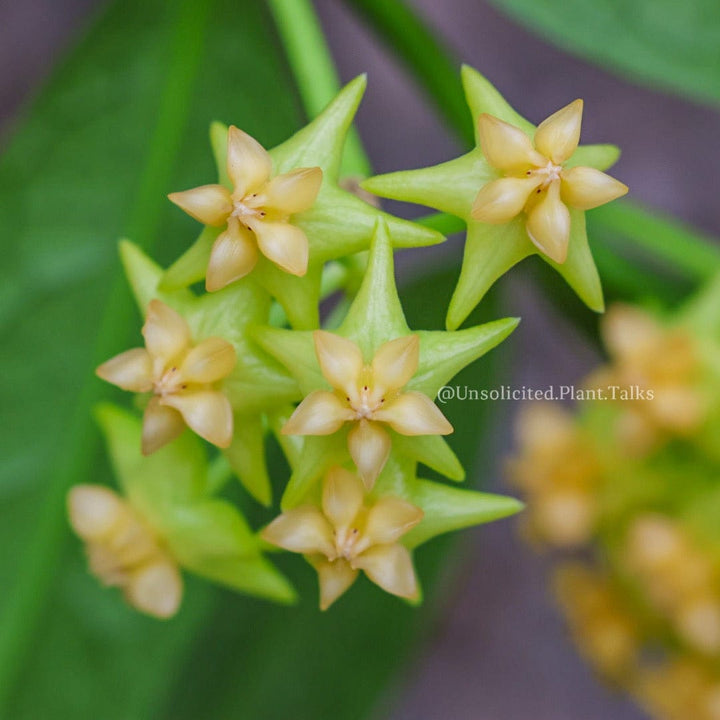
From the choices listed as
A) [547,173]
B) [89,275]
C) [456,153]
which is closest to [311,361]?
[547,173]

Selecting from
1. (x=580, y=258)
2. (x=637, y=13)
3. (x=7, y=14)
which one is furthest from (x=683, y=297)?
(x=7, y=14)

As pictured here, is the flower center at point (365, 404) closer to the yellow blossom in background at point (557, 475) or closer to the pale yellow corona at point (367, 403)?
the pale yellow corona at point (367, 403)

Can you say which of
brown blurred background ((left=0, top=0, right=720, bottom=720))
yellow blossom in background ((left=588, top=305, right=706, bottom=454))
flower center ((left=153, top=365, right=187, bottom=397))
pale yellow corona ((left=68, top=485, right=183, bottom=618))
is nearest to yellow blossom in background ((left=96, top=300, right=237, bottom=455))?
flower center ((left=153, top=365, right=187, bottom=397))

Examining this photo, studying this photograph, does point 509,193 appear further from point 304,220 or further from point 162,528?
point 162,528

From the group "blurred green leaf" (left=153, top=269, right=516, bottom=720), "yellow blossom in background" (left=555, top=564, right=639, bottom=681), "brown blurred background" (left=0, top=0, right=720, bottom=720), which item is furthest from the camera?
"brown blurred background" (left=0, top=0, right=720, bottom=720)

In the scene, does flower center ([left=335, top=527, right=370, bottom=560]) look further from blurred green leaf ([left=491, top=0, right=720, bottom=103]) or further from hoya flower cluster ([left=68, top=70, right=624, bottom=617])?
blurred green leaf ([left=491, top=0, right=720, bottom=103])
